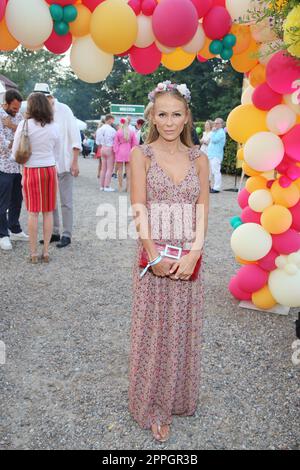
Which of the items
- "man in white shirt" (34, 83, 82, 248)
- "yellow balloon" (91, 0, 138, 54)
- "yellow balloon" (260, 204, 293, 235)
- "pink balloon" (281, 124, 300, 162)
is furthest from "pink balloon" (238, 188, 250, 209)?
"man in white shirt" (34, 83, 82, 248)

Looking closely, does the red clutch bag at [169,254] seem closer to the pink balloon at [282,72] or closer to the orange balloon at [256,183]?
the pink balloon at [282,72]

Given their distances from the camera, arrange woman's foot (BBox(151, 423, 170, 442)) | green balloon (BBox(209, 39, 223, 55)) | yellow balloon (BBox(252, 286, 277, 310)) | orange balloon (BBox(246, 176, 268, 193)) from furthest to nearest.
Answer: yellow balloon (BBox(252, 286, 277, 310)) → orange balloon (BBox(246, 176, 268, 193)) → green balloon (BBox(209, 39, 223, 55)) → woman's foot (BBox(151, 423, 170, 442))

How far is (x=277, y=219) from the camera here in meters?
3.50

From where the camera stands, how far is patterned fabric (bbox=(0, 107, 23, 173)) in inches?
200

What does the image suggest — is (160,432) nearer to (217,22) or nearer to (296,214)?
(296,214)

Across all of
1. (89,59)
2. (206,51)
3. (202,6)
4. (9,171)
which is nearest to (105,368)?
(89,59)

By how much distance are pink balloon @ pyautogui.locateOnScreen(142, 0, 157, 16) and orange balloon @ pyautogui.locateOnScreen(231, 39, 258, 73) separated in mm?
791

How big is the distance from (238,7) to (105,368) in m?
2.67

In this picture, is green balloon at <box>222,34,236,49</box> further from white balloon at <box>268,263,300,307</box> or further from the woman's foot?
the woman's foot

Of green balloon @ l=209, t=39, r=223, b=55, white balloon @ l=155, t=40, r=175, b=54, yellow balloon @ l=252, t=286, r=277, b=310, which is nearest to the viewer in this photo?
white balloon @ l=155, t=40, r=175, b=54

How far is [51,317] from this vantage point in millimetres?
3686
